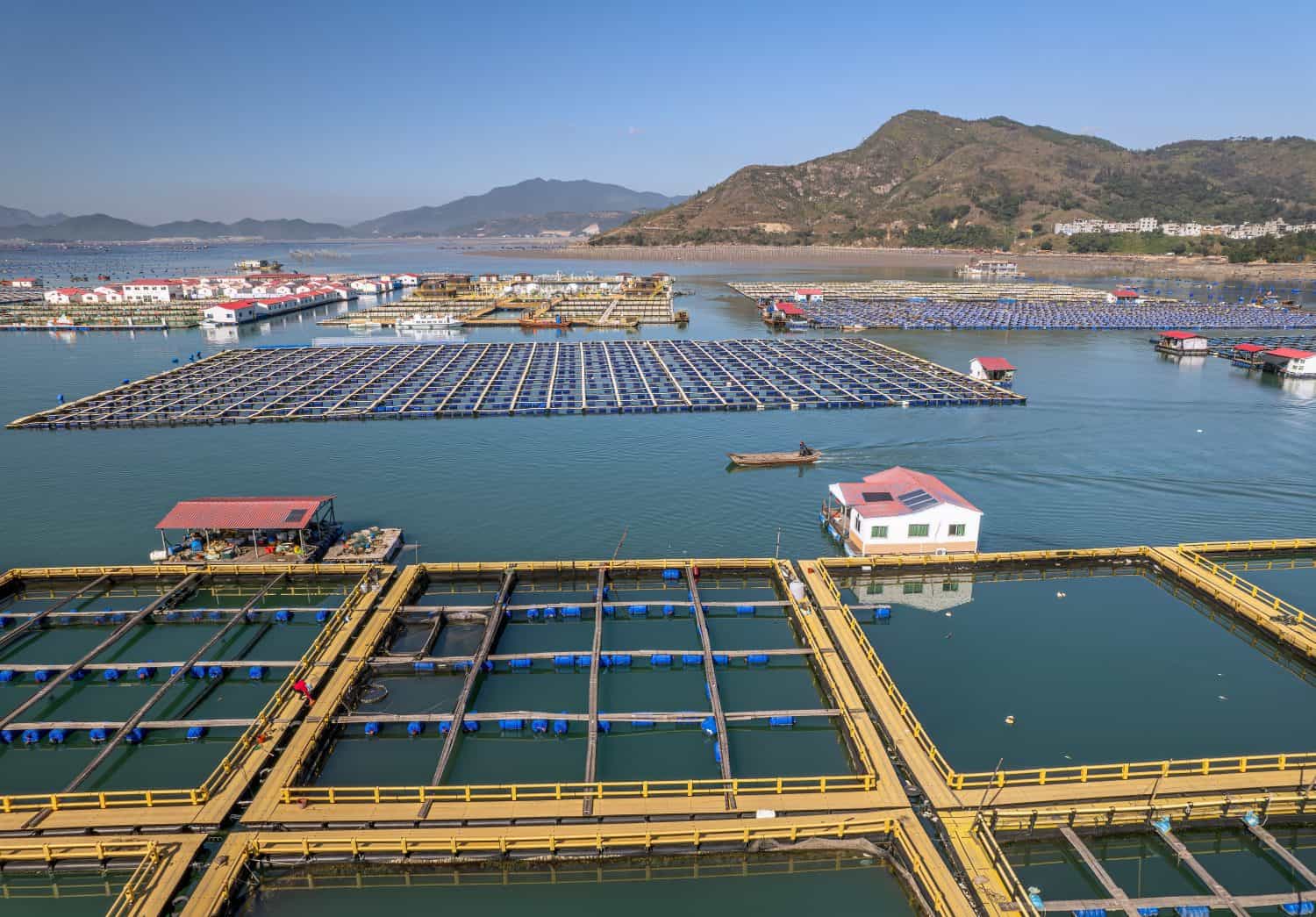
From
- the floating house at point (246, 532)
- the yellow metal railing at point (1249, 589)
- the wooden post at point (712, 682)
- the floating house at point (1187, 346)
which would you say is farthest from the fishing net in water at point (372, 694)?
the floating house at point (1187, 346)

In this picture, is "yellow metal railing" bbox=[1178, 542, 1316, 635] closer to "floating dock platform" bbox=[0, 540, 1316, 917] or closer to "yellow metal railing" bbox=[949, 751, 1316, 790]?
"floating dock platform" bbox=[0, 540, 1316, 917]

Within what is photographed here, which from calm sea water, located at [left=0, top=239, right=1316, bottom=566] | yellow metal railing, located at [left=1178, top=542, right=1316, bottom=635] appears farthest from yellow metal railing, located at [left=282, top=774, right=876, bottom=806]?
yellow metal railing, located at [left=1178, top=542, right=1316, bottom=635]

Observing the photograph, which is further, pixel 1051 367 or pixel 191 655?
pixel 1051 367

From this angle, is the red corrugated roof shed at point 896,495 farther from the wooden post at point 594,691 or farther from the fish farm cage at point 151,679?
the fish farm cage at point 151,679

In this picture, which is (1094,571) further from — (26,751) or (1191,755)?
(26,751)

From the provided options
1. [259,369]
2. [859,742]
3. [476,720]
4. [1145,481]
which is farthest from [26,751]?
[259,369]

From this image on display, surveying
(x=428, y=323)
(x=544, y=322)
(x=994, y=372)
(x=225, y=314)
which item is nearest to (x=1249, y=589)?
(x=994, y=372)
